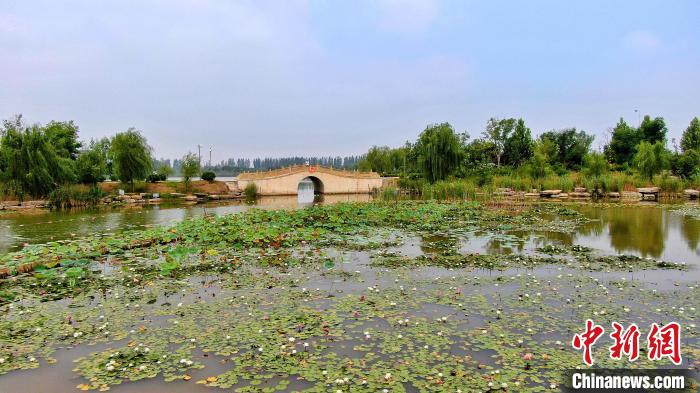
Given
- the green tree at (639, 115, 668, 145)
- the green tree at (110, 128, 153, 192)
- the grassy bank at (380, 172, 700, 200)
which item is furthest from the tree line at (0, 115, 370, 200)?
the green tree at (639, 115, 668, 145)

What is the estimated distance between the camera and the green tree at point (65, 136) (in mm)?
37841

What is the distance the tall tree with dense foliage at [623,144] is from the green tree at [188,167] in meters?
46.7

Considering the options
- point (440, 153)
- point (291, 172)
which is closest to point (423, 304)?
point (440, 153)

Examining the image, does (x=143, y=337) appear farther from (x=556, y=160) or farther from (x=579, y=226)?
(x=556, y=160)

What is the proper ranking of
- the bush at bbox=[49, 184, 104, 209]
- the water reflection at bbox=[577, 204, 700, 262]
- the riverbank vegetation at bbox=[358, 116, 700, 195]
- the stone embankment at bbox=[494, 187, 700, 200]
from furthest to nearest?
the riverbank vegetation at bbox=[358, 116, 700, 195]
the stone embankment at bbox=[494, 187, 700, 200]
the bush at bbox=[49, 184, 104, 209]
the water reflection at bbox=[577, 204, 700, 262]

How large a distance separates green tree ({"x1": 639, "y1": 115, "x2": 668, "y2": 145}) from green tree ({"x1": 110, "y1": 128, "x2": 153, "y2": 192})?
172ft

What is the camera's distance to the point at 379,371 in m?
4.78

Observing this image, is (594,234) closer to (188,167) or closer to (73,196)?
(73,196)

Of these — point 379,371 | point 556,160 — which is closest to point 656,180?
point 556,160

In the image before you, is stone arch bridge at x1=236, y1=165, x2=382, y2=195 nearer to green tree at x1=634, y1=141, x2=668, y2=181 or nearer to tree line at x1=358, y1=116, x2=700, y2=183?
tree line at x1=358, y1=116, x2=700, y2=183

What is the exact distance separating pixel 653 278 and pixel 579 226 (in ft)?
28.0

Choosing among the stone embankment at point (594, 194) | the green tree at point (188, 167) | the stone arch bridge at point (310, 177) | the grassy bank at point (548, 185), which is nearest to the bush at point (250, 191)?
the stone arch bridge at point (310, 177)

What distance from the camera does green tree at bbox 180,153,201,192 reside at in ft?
145

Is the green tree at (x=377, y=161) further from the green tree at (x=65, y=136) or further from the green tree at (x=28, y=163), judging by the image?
the green tree at (x=28, y=163)
